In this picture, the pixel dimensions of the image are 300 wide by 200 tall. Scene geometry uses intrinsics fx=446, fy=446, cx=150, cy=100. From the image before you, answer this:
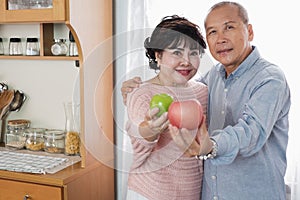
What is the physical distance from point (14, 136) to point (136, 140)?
3.35ft

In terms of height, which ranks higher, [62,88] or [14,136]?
[62,88]

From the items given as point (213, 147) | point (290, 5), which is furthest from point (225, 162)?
point (290, 5)

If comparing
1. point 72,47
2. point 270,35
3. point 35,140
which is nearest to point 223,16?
point 270,35

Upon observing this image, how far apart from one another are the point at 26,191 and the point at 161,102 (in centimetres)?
92

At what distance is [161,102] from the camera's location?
115cm

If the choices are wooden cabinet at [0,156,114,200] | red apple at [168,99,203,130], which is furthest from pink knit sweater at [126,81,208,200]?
wooden cabinet at [0,156,114,200]

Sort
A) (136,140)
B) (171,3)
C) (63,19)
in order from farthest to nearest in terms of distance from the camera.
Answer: (171,3), (63,19), (136,140)

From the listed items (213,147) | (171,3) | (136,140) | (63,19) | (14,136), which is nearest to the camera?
(213,147)

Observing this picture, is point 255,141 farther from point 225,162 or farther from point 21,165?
point 21,165

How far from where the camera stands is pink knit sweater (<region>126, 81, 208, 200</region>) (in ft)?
4.17

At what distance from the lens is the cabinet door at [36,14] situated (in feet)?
5.64

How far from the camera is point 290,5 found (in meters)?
1.72

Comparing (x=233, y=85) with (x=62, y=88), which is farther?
(x=62, y=88)

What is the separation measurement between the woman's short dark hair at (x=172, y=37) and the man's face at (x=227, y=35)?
5 centimetres
